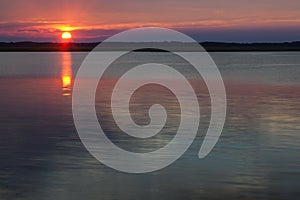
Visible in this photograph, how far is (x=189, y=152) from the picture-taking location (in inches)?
453

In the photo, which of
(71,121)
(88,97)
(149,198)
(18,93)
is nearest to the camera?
(149,198)

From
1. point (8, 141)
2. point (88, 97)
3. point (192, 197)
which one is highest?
point (88, 97)

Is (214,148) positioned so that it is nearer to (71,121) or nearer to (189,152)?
(189,152)

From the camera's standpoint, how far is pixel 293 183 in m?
9.05

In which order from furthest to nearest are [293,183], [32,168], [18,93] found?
1. [18,93]
2. [32,168]
3. [293,183]

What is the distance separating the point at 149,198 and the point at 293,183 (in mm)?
2273

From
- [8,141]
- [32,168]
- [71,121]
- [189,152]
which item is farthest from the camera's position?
[71,121]

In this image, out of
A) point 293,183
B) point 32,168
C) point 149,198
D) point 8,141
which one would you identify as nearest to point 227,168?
point 293,183

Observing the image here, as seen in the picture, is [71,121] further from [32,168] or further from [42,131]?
[32,168]

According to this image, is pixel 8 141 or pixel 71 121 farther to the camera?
pixel 71 121

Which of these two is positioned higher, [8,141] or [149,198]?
[8,141]

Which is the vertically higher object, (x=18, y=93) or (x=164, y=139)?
(x=18, y=93)

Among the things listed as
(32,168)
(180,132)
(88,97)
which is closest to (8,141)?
(32,168)

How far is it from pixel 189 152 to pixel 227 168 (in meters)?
1.45
